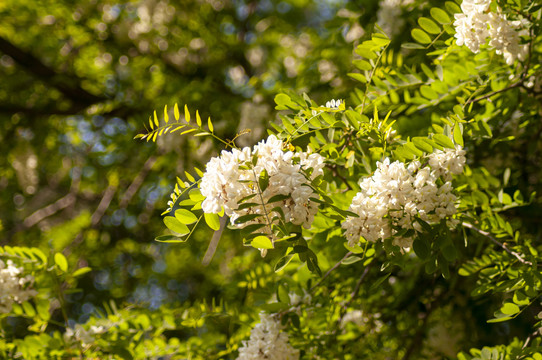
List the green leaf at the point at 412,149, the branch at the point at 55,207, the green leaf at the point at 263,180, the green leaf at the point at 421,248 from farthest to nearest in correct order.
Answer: the branch at the point at 55,207 < the green leaf at the point at 412,149 < the green leaf at the point at 421,248 < the green leaf at the point at 263,180

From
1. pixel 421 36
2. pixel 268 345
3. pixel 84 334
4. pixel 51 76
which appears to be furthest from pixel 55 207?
pixel 421 36

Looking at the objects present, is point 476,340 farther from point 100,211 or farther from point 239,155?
point 100,211

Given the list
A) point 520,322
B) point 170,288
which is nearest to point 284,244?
point 520,322

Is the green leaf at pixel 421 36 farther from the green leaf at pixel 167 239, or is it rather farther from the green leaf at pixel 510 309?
the green leaf at pixel 167 239

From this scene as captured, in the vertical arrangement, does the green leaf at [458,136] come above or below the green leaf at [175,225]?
above

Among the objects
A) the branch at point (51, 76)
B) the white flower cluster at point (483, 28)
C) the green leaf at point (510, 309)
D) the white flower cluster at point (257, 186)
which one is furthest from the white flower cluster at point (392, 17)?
the branch at point (51, 76)

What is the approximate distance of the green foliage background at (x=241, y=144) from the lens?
1484mm

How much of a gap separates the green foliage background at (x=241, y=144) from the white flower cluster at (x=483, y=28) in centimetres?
5

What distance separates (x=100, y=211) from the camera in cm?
366

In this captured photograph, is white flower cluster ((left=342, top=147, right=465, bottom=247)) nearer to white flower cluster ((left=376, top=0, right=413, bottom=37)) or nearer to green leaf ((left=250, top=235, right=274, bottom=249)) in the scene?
green leaf ((left=250, top=235, right=274, bottom=249))

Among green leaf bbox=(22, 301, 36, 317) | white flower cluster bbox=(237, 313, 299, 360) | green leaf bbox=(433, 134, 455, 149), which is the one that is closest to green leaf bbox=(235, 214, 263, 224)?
green leaf bbox=(433, 134, 455, 149)

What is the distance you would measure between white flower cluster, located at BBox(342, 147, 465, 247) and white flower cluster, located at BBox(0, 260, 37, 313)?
1.30 metres

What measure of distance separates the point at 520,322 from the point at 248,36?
312 centimetres

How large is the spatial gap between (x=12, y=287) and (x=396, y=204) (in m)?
1.42
